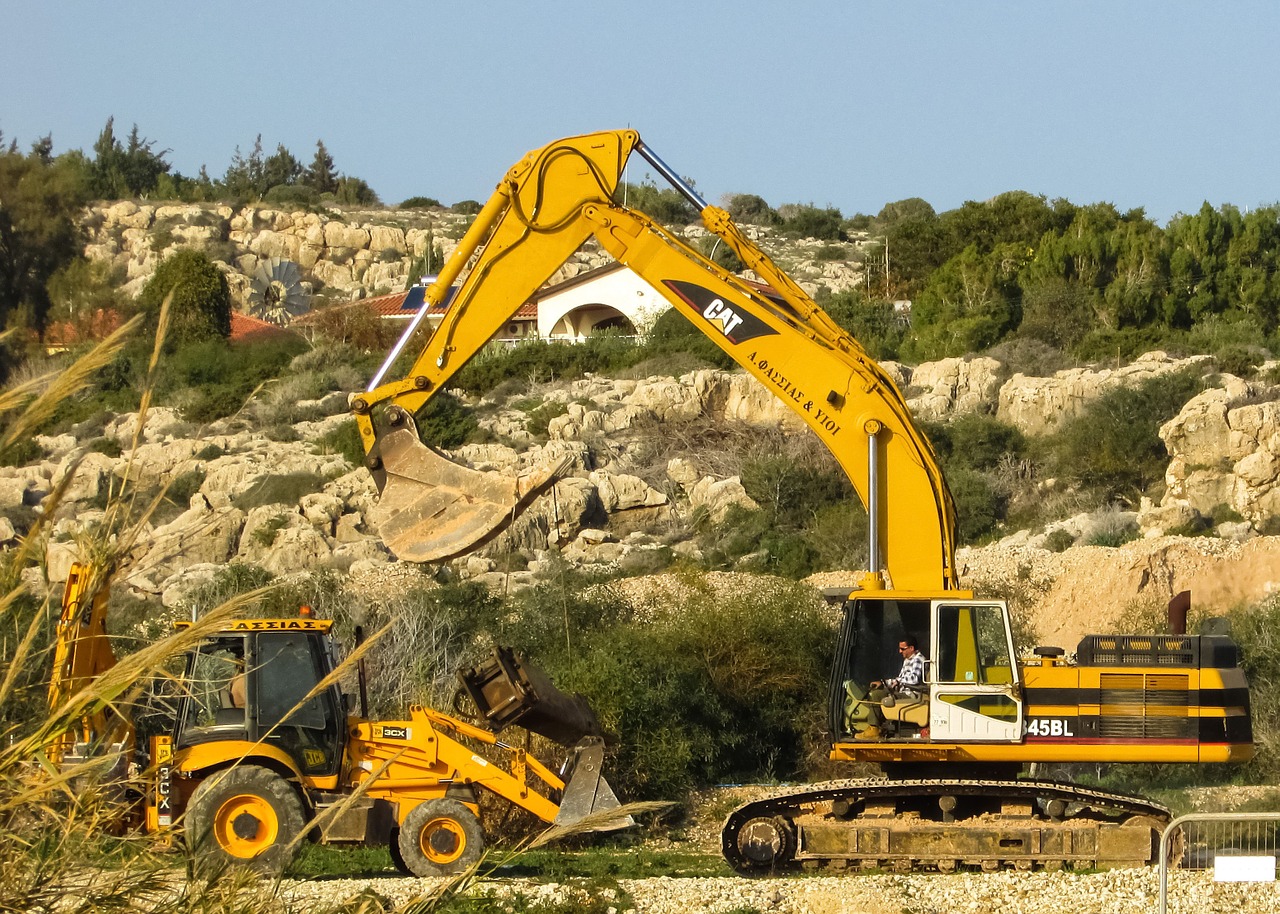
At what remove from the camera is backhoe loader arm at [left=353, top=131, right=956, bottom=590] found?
13.4 metres

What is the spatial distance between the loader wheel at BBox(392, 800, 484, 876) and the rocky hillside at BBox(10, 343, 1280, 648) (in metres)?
13.6

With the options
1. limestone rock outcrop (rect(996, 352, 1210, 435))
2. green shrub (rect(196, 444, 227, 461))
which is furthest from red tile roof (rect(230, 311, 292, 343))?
limestone rock outcrop (rect(996, 352, 1210, 435))

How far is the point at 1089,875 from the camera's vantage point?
11844 mm

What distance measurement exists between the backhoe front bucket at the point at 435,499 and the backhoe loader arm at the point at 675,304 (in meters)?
0.01

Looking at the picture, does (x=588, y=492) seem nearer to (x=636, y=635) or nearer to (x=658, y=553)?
(x=658, y=553)

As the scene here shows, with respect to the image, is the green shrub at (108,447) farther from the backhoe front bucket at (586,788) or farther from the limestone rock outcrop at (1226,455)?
the backhoe front bucket at (586,788)

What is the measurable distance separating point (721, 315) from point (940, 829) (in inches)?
188

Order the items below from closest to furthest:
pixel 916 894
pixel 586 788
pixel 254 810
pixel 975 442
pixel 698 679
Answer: pixel 916 894, pixel 254 810, pixel 586 788, pixel 698 679, pixel 975 442

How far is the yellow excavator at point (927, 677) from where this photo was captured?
499 inches

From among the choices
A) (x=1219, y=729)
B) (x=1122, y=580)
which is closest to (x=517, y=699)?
(x=1219, y=729)

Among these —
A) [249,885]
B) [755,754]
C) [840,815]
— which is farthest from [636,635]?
[249,885]

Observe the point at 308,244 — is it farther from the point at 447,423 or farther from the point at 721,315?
the point at 721,315

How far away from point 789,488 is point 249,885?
30.3 meters

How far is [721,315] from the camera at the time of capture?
14.2 meters
